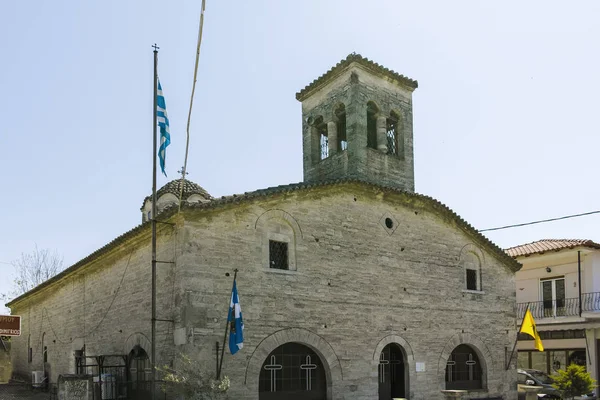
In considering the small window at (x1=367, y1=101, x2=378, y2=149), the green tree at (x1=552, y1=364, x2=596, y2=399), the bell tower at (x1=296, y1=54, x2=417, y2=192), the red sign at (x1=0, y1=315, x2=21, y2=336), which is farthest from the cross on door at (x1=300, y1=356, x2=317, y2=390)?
the red sign at (x1=0, y1=315, x2=21, y2=336)

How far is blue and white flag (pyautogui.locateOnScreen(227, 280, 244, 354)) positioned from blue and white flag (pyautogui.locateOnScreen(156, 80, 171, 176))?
302 centimetres

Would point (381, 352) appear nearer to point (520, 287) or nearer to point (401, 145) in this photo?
point (401, 145)

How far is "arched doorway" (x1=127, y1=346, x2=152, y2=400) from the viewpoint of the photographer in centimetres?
1332

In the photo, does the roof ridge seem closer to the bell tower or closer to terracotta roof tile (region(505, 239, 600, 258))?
the bell tower

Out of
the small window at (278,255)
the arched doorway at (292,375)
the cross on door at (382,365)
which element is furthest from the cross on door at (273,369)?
the cross on door at (382,365)

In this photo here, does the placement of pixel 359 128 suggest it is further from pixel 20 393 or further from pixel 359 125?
pixel 20 393

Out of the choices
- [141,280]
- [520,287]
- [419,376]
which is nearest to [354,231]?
[419,376]

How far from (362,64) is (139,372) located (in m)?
10.9

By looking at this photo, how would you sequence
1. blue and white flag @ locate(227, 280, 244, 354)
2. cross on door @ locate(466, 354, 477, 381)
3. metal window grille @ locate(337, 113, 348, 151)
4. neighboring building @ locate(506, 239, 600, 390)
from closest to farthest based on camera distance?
blue and white flag @ locate(227, 280, 244, 354) < cross on door @ locate(466, 354, 477, 381) < metal window grille @ locate(337, 113, 348, 151) < neighboring building @ locate(506, 239, 600, 390)

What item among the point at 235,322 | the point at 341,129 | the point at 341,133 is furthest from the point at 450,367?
the point at 235,322

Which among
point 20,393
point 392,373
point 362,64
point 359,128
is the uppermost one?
point 362,64

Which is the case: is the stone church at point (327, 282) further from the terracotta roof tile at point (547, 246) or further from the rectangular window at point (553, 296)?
the rectangular window at point (553, 296)

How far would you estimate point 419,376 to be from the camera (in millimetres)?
15688

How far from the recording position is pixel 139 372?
45.2 feet
